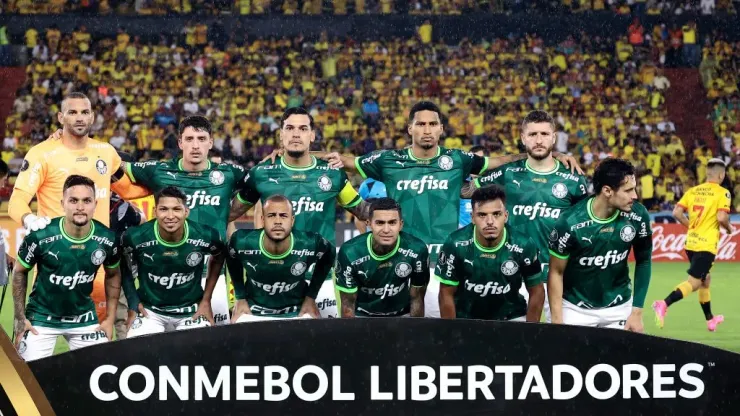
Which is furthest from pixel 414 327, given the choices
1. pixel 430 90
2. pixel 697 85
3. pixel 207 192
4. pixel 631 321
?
pixel 697 85

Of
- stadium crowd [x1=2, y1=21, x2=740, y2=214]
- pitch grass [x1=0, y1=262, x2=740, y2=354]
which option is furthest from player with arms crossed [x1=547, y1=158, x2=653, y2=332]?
stadium crowd [x1=2, y1=21, x2=740, y2=214]

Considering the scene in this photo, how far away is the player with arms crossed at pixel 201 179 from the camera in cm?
785

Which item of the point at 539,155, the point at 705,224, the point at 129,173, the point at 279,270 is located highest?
the point at 539,155

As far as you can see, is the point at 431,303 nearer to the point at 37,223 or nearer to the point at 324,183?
the point at 324,183

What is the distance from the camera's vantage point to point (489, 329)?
14.2 ft

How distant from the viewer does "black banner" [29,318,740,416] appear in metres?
4.36

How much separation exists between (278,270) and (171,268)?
69cm

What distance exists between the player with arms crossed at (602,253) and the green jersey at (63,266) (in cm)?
284

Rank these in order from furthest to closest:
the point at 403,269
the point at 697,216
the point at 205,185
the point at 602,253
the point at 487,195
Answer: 1. the point at 697,216
2. the point at 205,185
3. the point at 403,269
4. the point at 602,253
5. the point at 487,195

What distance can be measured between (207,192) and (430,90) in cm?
2054

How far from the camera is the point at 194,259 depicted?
24.0 ft

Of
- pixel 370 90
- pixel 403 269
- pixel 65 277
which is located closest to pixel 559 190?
pixel 403 269

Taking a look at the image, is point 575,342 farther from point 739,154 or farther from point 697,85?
point 697,85

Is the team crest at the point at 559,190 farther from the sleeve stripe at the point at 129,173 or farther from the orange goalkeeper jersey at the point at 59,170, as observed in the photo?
the orange goalkeeper jersey at the point at 59,170
